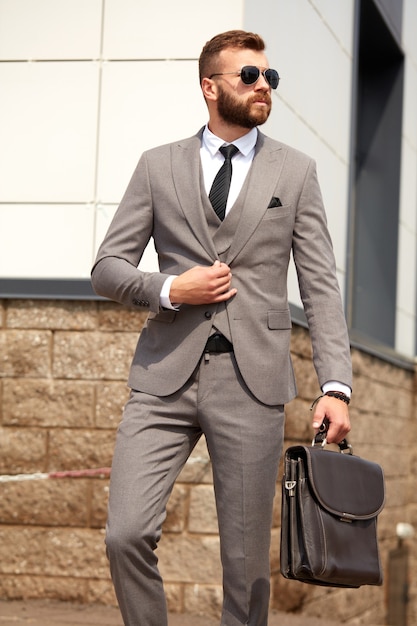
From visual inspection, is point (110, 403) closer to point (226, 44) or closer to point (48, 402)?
point (48, 402)

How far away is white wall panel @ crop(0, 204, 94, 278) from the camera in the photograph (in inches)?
265

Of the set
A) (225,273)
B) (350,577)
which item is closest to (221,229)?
(225,273)

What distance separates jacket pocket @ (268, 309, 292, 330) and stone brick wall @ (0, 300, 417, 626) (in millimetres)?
2481

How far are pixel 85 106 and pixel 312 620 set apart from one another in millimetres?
3216

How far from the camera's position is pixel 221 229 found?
13.3ft

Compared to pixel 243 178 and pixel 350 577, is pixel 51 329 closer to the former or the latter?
pixel 243 178

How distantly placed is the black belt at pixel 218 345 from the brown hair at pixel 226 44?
982 millimetres

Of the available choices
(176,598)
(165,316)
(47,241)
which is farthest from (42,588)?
(165,316)

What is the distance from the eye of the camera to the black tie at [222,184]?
409 cm

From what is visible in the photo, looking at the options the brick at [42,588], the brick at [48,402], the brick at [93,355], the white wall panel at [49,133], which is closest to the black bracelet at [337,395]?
the brick at [93,355]

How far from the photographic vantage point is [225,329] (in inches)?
157

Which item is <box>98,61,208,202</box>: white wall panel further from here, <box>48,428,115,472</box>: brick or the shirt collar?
the shirt collar

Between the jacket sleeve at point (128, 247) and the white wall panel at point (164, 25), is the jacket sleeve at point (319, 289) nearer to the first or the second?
the jacket sleeve at point (128, 247)

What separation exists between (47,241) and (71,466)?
1.28m
